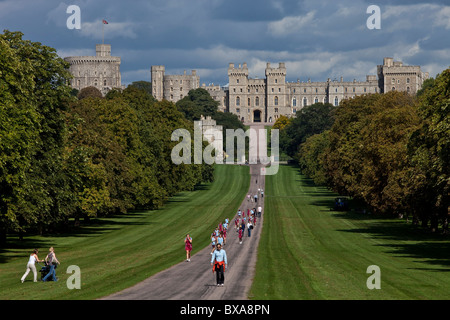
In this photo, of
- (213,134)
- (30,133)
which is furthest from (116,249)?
(213,134)

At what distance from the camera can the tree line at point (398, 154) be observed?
4653 cm

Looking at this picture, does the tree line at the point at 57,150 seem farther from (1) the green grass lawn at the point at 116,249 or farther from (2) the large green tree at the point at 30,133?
(1) the green grass lawn at the point at 116,249

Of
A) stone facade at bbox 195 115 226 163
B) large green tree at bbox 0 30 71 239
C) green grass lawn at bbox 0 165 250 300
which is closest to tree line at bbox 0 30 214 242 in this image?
large green tree at bbox 0 30 71 239

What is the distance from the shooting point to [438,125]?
43.4m

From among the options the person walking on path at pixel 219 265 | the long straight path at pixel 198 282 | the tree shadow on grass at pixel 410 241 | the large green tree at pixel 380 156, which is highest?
the large green tree at pixel 380 156

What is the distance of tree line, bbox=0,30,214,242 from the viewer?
142 ft

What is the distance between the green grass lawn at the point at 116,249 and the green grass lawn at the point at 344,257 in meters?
5.62

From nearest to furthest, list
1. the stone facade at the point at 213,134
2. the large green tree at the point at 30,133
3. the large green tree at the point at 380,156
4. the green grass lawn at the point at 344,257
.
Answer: the green grass lawn at the point at 344,257
the large green tree at the point at 30,133
the large green tree at the point at 380,156
the stone facade at the point at 213,134

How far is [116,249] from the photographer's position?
51281mm

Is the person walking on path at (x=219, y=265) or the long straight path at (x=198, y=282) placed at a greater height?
the person walking on path at (x=219, y=265)

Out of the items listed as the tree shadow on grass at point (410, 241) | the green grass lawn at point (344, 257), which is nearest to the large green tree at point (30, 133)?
the green grass lawn at point (344, 257)

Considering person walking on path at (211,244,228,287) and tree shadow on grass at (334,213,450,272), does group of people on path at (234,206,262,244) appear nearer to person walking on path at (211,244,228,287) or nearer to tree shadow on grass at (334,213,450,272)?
tree shadow on grass at (334,213,450,272)
